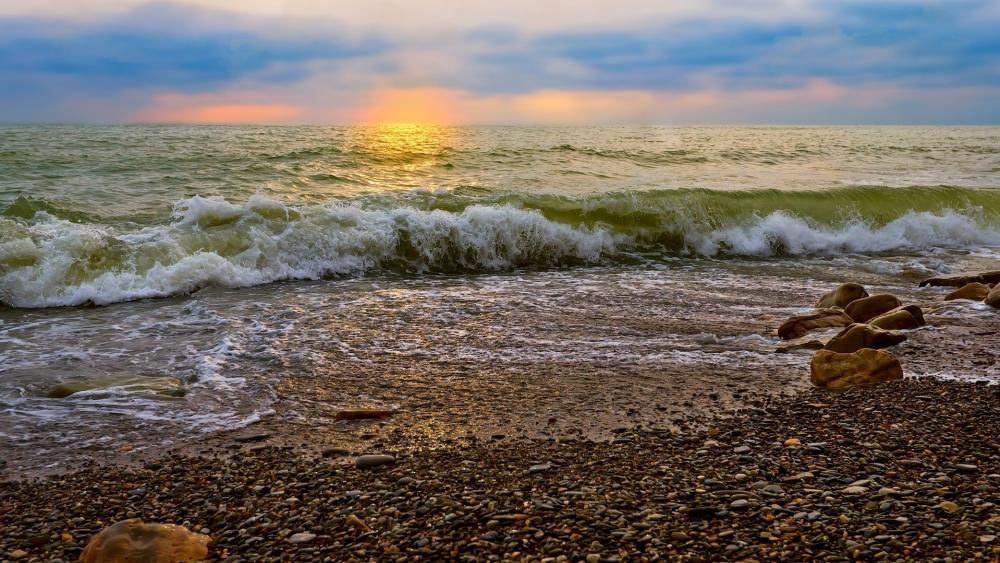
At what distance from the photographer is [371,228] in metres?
12.2

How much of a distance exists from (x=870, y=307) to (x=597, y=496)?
559 cm

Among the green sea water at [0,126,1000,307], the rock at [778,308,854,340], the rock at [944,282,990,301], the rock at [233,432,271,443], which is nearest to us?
the rock at [233,432,271,443]

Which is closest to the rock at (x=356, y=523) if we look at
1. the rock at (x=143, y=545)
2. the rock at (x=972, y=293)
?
the rock at (x=143, y=545)

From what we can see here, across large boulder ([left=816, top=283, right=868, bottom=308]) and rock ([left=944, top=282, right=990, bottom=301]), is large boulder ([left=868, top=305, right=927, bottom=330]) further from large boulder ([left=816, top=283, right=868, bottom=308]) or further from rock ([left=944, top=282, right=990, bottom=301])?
rock ([left=944, top=282, right=990, bottom=301])

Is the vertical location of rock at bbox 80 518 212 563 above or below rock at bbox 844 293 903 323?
below

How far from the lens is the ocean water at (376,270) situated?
19.8 feet

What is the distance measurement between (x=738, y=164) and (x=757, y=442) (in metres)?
22.6

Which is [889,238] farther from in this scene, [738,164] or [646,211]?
[738,164]

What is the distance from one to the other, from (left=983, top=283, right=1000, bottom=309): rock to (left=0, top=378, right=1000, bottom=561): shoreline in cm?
397

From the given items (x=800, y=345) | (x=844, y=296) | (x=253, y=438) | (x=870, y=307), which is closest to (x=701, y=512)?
(x=253, y=438)

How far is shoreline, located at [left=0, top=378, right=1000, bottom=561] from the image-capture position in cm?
309

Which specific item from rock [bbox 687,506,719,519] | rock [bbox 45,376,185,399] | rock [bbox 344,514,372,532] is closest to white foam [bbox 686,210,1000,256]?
rock [bbox 45,376,185,399]

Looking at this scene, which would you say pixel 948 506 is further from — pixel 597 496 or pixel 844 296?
pixel 844 296

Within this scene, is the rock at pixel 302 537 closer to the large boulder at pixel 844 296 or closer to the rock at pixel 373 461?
the rock at pixel 373 461
